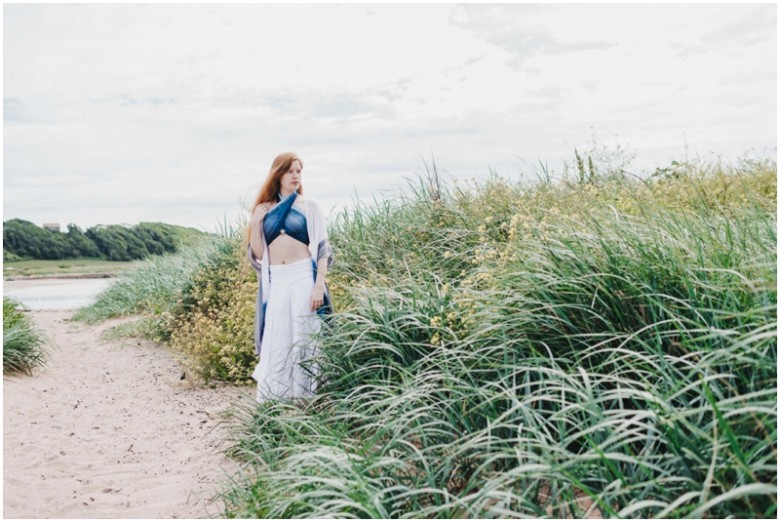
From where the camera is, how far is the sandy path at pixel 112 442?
4.56m

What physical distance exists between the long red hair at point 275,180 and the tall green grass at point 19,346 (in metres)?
4.61

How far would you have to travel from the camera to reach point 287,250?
5.82m

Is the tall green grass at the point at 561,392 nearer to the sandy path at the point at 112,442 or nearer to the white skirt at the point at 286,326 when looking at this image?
the white skirt at the point at 286,326

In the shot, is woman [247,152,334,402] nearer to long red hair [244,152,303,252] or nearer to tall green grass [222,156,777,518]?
long red hair [244,152,303,252]

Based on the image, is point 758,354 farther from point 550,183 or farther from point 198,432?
point 550,183

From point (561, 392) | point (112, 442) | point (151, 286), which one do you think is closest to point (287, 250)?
point (112, 442)

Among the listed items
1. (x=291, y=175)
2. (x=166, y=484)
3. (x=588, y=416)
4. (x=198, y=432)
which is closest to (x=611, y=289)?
(x=588, y=416)

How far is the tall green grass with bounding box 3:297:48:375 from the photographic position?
851 centimetres

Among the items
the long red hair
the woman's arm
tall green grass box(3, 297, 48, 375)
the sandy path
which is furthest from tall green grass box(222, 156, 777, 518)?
tall green grass box(3, 297, 48, 375)

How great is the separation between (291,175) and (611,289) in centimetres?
304

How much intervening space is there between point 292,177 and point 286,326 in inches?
52.6

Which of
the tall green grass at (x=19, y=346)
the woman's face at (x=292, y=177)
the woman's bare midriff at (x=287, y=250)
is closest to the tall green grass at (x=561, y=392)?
the woman's bare midriff at (x=287, y=250)

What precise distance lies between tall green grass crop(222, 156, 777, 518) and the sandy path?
0.48 m

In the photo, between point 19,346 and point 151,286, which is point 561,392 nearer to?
point 19,346
